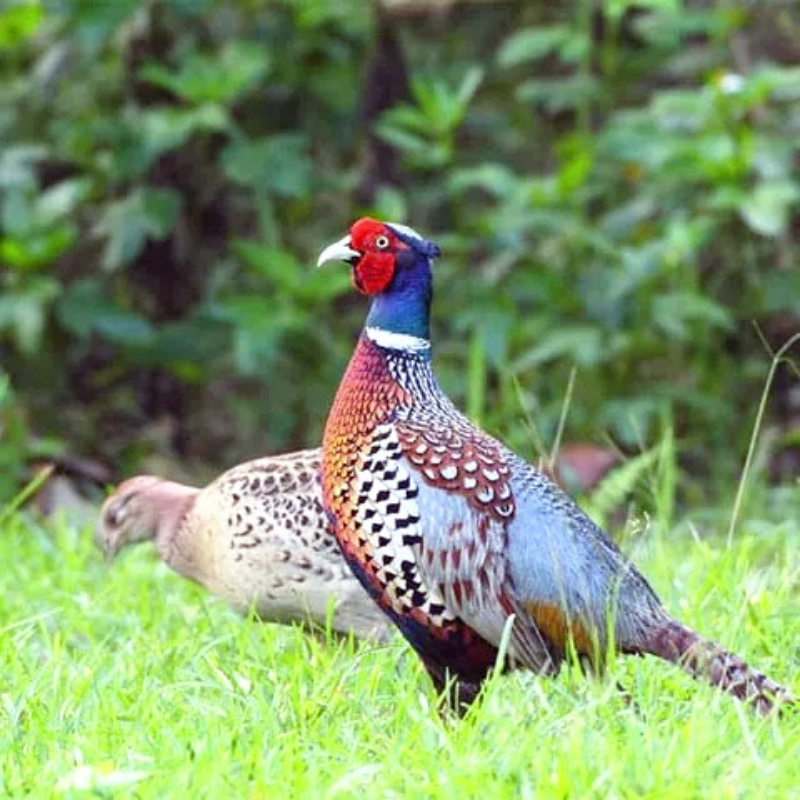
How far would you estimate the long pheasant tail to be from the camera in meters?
4.42

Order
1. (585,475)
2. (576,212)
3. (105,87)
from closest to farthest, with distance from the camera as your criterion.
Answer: (585,475)
(576,212)
(105,87)

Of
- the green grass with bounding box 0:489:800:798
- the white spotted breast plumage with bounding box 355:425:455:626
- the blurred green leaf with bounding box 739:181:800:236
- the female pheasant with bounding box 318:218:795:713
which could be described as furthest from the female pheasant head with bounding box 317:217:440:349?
the blurred green leaf with bounding box 739:181:800:236

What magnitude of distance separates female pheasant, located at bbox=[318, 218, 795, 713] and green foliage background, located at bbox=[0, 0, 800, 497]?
3.08 m

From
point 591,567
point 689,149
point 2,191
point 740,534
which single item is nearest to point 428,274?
point 591,567

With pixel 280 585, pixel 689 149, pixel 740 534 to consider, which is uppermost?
pixel 689 149

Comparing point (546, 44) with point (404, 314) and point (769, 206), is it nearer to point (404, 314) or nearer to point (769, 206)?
point (769, 206)

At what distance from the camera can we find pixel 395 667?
16.9ft

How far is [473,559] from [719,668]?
54 cm

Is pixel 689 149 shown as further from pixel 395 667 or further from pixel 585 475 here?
pixel 395 667

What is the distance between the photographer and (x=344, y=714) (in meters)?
4.59

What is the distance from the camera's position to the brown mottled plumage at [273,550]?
558cm

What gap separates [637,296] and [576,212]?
0.37 metres

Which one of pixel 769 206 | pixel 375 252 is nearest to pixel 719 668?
pixel 375 252

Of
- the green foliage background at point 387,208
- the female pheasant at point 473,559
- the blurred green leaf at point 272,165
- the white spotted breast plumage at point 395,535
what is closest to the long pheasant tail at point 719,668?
the female pheasant at point 473,559
